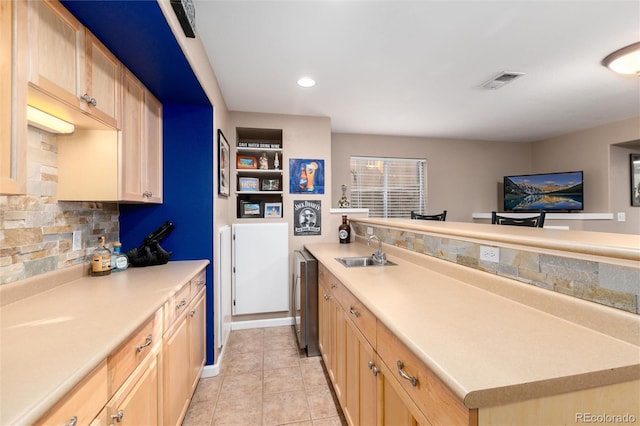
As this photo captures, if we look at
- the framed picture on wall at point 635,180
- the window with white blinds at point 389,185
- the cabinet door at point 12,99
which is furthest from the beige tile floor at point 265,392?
the framed picture on wall at point 635,180

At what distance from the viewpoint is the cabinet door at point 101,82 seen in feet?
4.29

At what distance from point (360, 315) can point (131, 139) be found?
1.72 m

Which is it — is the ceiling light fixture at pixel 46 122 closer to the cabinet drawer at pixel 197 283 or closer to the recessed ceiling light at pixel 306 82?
the cabinet drawer at pixel 197 283

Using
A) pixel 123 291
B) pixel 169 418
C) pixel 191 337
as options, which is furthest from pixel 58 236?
pixel 169 418

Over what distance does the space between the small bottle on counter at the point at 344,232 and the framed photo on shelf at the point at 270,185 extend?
905 millimetres

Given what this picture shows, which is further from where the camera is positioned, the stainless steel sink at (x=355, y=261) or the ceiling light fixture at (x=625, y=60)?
the stainless steel sink at (x=355, y=261)

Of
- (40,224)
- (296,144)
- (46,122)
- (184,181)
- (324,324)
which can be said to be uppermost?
(296,144)

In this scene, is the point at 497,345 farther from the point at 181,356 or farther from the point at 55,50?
the point at 55,50

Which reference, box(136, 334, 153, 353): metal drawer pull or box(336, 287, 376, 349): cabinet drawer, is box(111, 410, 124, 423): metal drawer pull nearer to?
box(136, 334, 153, 353): metal drawer pull

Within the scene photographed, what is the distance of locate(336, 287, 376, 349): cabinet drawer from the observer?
122cm

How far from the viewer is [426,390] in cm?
79

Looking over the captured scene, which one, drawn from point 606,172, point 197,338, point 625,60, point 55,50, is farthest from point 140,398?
point 606,172

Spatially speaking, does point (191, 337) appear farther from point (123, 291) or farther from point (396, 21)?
point (396, 21)

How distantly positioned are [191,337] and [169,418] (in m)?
0.48
